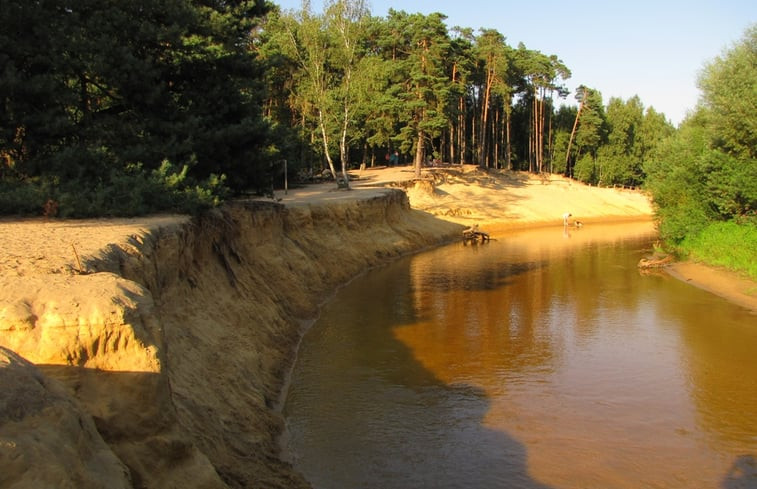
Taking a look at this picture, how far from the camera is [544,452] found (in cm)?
1024

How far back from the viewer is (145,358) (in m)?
6.07

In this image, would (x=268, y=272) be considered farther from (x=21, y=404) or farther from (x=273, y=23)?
(x=273, y=23)

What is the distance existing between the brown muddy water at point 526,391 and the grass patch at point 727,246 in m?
2.18

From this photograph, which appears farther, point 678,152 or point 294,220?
point 678,152

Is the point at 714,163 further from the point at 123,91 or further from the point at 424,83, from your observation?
the point at 424,83

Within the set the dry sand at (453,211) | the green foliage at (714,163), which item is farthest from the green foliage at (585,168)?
the green foliage at (714,163)

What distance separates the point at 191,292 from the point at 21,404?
8.44 metres

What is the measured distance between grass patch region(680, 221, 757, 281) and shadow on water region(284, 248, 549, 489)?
15.5m

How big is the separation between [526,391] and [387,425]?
11.2 ft

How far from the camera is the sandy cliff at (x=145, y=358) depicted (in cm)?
475

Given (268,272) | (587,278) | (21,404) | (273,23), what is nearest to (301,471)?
(21,404)

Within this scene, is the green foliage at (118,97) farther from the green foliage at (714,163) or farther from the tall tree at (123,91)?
the green foliage at (714,163)

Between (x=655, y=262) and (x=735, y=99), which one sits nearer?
(x=735, y=99)

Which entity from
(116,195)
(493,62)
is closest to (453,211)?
(493,62)
